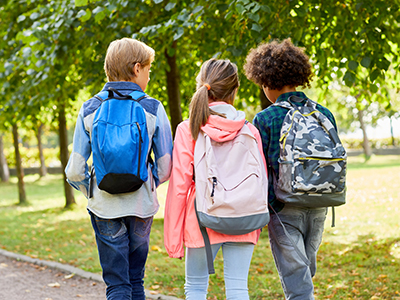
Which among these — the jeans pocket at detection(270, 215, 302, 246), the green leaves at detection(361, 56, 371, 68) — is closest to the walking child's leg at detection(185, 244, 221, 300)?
the jeans pocket at detection(270, 215, 302, 246)

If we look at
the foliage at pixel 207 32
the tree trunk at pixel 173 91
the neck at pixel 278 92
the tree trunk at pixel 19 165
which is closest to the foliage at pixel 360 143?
the tree trunk at pixel 19 165

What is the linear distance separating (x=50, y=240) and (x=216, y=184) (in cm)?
662

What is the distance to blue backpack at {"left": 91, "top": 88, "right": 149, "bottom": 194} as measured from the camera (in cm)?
242

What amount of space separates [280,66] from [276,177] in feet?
2.24

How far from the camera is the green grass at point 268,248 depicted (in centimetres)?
479

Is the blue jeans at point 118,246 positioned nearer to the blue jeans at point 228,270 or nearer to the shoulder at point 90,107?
the blue jeans at point 228,270

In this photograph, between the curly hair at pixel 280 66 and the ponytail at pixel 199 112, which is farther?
the curly hair at pixel 280 66

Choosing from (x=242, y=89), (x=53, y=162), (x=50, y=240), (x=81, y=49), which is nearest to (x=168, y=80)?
(x=242, y=89)

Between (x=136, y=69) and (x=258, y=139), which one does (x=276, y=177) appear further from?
(x=136, y=69)

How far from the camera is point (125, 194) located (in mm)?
2555

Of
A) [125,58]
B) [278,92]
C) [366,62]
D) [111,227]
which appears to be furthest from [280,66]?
[366,62]

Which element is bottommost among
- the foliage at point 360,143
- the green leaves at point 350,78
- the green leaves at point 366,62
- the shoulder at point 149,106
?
the foliage at point 360,143

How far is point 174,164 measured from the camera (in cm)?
258

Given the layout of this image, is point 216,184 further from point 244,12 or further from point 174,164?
point 244,12
